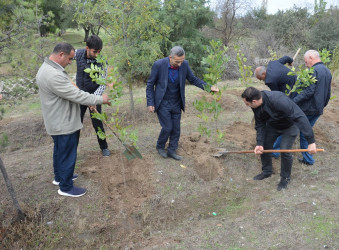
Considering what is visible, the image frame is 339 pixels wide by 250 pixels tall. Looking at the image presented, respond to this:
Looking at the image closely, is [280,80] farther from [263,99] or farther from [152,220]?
[152,220]

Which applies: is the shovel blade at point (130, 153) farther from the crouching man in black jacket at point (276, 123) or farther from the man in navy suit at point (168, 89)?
the crouching man in black jacket at point (276, 123)

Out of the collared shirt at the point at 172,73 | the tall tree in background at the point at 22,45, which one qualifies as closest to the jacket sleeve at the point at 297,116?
the collared shirt at the point at 172,73

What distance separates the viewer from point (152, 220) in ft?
11.4

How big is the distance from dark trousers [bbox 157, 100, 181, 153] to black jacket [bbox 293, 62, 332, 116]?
1.95 meters

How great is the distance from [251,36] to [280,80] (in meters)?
16.6

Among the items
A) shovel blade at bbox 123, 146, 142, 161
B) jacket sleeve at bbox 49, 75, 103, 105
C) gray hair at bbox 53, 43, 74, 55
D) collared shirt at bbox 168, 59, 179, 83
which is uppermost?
gray hair at bbox 53, 43, 74, 55

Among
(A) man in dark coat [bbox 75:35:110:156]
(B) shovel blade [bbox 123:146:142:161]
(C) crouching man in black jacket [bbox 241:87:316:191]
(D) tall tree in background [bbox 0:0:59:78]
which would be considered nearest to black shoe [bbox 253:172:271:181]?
(C) crouching man in black jacket [bbox 241:87:316:191]

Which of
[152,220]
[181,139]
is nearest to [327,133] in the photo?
[181,139]

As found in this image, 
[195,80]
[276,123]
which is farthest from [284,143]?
[195,80]

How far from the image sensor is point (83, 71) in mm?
3934

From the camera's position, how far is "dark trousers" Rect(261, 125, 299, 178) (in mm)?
3771

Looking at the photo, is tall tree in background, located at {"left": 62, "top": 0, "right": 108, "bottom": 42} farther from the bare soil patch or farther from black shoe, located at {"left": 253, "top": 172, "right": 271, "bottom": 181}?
black shoe, located at {"left": 253, "top": 172, "right": 271, "bottom": 181}

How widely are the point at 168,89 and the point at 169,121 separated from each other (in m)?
0.52

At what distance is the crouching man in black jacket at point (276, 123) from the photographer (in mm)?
3367
